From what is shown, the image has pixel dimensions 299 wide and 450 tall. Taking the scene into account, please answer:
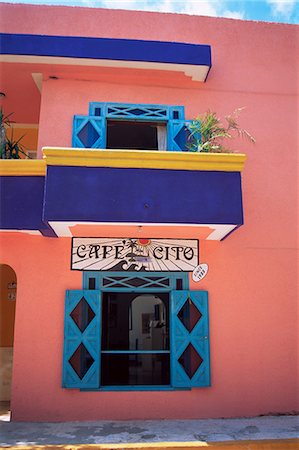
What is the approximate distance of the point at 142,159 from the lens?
20.0ft

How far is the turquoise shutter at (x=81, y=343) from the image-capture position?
21.1ft

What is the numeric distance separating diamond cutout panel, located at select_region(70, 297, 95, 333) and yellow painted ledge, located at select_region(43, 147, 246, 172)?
220 cm

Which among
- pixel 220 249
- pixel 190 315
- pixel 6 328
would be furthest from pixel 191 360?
pixel 6 328

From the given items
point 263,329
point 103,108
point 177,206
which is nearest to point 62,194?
point 177,206

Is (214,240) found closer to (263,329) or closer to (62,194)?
(263,329)

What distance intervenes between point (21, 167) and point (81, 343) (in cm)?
282

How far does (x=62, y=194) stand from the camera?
19.3 ft

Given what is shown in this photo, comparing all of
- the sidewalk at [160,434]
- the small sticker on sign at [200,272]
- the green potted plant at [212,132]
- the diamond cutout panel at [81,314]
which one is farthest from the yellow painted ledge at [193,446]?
the green potted plant at [212,132]

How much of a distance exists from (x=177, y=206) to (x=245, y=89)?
314 centimetres

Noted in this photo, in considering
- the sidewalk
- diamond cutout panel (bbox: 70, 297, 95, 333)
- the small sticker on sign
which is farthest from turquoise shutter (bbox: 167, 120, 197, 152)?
the sidewalk

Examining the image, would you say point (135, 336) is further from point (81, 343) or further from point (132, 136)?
point (132, 136)

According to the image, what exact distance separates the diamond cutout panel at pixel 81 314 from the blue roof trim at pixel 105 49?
405 centimetres

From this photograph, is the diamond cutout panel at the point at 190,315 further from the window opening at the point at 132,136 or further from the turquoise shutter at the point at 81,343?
the window opening at the point at 132,136

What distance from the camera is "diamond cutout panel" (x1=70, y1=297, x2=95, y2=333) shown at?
680cm
